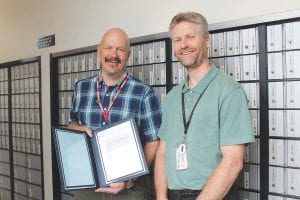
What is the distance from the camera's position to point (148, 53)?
225cm

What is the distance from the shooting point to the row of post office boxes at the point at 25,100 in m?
3.33

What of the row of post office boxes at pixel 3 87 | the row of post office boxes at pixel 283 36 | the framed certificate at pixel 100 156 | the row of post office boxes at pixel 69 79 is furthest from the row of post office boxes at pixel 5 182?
the row of post office boxes at pixel 283 36

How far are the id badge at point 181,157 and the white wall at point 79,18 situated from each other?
0.80m

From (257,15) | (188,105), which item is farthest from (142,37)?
(188,105)

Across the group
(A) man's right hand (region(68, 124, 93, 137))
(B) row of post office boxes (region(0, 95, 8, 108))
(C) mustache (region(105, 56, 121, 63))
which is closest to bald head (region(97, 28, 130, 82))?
(C) mustache (region(105, 56, 121, 63))

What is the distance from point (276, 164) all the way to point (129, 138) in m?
0.73

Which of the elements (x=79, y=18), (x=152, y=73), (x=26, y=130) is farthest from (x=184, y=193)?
(x=26, y=130)

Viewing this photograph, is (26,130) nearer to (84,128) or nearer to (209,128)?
(84,128)

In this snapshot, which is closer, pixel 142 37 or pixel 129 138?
pixel 129 138

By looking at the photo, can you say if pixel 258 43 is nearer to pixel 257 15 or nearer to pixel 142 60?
pixel 257 15

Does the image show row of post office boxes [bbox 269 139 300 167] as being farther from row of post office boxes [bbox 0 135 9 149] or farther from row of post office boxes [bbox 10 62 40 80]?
row of post office boxes [bbox 0 135 9 149]

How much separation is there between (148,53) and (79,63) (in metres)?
0.78

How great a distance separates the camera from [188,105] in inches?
55.4

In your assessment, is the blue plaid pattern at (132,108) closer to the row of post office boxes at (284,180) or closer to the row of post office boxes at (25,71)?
the row of post office boxes at (284,180)
